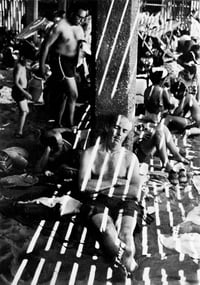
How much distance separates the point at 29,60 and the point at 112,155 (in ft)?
3.08

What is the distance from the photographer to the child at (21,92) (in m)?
4.20

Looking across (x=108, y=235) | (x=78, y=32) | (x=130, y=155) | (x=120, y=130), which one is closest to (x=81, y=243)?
(x=108, y=235)

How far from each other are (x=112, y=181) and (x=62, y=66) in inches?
36.3

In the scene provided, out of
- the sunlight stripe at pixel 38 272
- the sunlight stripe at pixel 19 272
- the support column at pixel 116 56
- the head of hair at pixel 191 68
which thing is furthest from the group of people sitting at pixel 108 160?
the sunlight stripe at pixel 19 272

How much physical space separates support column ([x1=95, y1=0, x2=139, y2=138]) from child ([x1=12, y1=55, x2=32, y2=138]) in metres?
0.54

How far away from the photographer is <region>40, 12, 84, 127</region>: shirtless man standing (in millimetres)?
4105

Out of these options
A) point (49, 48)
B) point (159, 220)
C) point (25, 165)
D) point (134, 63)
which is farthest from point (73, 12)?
point (159, 220)

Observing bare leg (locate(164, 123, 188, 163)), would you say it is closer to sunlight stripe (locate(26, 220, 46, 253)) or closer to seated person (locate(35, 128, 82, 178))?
seated person (locate(35, 128, 82, 178))

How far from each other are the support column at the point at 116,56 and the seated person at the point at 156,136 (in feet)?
0.55

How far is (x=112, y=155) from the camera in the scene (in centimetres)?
413

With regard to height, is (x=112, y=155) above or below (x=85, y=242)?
above

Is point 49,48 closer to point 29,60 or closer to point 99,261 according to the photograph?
point 29,60

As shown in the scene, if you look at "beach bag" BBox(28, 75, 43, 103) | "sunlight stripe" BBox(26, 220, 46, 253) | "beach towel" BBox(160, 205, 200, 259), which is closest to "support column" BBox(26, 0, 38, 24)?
"beach bag" BBox(28, 75, 43, 103)

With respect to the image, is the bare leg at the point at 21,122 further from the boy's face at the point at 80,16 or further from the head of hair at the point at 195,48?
the head of hair at the point at 195,48
